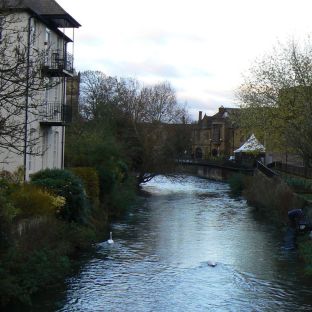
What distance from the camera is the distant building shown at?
10088 centimetres

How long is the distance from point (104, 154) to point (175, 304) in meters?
17.6

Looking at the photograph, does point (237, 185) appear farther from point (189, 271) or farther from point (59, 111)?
point (189, 271)

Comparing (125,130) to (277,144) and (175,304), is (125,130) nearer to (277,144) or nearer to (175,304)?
(277,144)

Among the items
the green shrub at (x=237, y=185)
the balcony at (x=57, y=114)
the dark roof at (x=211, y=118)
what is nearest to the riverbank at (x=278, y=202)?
the green shrub at (x=237, y=185)

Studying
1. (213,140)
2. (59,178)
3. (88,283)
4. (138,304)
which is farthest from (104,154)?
(213,140)

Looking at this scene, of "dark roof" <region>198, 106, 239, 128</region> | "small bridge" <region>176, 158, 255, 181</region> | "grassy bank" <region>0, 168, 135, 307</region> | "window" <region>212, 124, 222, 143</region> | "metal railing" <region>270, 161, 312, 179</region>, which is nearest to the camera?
"grassy bank" <region>0, 168, 135, 307</region>

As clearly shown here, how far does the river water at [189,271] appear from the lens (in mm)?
13789

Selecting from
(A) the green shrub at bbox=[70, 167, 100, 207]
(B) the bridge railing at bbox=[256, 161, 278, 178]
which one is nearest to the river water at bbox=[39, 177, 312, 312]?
(A) the green shrub at bbox=[70, 167, 100, 207]

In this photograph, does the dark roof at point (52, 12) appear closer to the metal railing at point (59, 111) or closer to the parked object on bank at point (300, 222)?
the metal railing at point (59, 111)

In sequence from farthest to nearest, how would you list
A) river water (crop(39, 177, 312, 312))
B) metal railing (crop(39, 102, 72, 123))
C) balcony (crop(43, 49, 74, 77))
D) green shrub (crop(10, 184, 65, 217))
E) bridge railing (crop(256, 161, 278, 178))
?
bridge railing (crop(256, 161, 278, 178)), metal railing (crop(39, 102, 72, 123)), balcony (crop(43, 49, 74, 77)), green shrub (crop(10, 184, 65, 217)), river water (crop(39, 177, 312, 312))

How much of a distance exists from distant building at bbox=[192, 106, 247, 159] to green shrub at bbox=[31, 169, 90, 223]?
7458cm

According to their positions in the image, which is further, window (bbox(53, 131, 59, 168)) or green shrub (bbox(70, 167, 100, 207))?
window (bbox(53, 131, 59, 168))

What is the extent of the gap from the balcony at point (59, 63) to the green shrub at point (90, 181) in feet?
15.3

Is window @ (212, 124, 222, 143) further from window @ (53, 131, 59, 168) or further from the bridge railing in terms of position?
window @ (53, 131, 59, 168)
